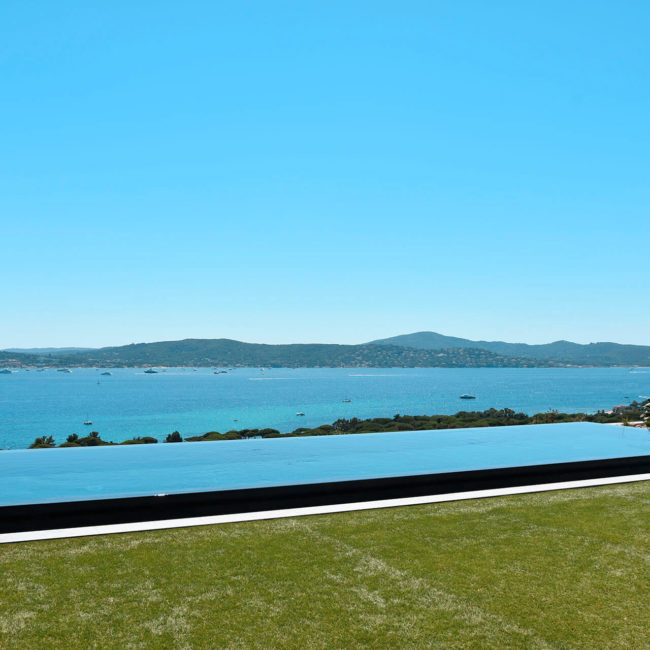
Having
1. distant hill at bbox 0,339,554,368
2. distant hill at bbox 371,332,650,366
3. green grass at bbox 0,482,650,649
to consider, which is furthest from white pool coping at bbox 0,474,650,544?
distant hill at bbox 371,332,650,366

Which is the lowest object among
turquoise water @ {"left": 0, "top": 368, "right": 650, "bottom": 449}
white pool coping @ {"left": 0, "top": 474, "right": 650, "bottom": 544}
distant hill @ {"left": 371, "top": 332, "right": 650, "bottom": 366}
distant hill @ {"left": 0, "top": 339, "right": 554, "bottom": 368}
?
turquoise water @ {"left": 0, "top": 368, "right": 650, "bottom": 449}

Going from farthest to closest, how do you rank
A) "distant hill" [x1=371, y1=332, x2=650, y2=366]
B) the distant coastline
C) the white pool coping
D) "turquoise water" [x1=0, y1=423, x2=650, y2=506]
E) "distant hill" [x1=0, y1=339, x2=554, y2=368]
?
1. "distant hill" [x1=371, y1=332, x2=650, y2=366]
2. the distant coastline
3. "distant hill" [x1=0, y1=339, x2=554, y2=368]
4. "turquoise water" [x1=0, y1=423, x2=650, y2=506]
5. the white pool coping

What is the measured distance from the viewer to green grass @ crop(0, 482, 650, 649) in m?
2.75

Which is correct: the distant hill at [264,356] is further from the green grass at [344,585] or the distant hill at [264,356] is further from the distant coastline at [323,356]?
the green grass at [344,585]

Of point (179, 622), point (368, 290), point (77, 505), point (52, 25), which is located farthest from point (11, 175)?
point (368, 290)

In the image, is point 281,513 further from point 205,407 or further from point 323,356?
point 323,356

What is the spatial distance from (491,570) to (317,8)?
1130cm

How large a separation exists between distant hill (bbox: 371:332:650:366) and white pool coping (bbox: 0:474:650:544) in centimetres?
9719

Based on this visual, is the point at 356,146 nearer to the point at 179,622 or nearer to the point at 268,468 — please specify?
the point at 268,468

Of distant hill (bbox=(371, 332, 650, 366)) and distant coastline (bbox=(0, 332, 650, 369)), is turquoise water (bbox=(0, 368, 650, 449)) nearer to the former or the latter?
distant coastline (bbox=(0, 332, 650, 369))

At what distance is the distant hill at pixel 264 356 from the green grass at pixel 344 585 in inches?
3245

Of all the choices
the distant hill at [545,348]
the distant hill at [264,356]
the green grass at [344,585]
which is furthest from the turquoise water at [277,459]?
the distant hill at [545,348]

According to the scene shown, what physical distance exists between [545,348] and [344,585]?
122805mm

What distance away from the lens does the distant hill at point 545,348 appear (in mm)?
104312
